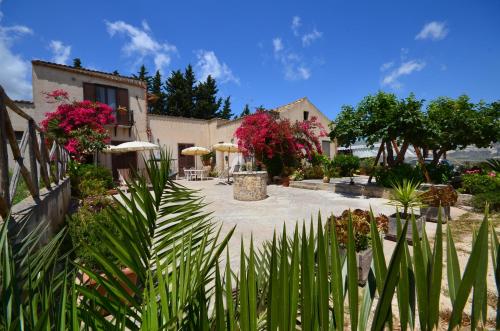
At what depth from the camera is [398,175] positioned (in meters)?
8.95

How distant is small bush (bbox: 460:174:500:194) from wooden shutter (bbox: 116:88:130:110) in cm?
1586

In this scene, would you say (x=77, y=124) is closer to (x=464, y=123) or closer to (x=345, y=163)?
(x=345, y=163)

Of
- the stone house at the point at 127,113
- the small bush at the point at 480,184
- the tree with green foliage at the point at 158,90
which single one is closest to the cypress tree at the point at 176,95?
the tree with green foliage at the point at 158,90

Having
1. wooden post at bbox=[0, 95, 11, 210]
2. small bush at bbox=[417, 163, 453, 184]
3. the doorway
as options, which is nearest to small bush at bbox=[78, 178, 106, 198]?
wooden post at bbox=[0, 95, 11, 210]

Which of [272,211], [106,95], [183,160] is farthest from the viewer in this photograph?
[183,160]

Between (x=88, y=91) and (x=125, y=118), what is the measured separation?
7.14 feet

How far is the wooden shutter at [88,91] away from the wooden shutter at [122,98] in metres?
1.23

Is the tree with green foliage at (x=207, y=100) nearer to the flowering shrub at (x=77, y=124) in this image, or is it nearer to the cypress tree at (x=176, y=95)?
the cypress tree at (x=176, y=95)

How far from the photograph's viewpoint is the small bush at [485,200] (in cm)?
645

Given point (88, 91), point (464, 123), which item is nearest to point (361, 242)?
point (464, 123)

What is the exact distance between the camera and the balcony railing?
14.2 metres

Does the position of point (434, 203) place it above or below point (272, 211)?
above

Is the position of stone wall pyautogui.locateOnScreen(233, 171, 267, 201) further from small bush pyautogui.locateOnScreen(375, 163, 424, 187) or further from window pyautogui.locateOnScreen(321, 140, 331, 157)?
window pyautogui.locateOnScreen(321, 140, 331, 157)

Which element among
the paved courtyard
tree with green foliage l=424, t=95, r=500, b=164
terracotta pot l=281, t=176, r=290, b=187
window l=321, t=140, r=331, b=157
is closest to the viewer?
the paved courtyard
